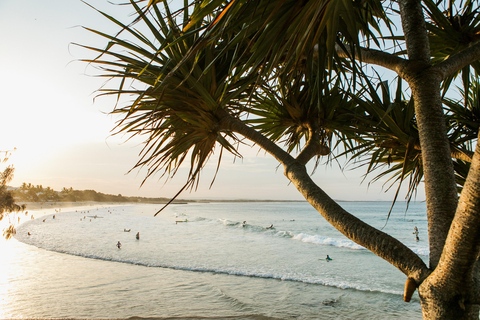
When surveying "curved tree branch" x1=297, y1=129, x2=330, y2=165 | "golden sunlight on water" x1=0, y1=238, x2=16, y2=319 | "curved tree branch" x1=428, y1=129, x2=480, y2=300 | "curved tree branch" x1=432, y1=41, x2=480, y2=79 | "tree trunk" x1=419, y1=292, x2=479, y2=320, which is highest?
"curved tree branch" x1=432, y1=41, x2=480, y2=79

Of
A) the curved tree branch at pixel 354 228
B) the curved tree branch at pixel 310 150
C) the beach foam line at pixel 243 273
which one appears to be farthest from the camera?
the beach foam line at pixel 243 273

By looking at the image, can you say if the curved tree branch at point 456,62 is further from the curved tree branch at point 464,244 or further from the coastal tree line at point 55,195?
the coastal tree line at point 55,195

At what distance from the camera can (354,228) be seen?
1074mm

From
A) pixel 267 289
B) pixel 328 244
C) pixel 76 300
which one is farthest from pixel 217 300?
pixel 328 244

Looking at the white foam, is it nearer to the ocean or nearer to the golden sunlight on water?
the ocean

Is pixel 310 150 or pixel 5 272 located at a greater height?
pixel 310 150

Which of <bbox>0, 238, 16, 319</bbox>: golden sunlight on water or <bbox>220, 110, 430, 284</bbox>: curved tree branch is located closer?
<bbox>220, 110, 430, 284</bbox>: curved tree branch

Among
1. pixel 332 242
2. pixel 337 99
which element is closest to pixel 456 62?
pixel 337 99

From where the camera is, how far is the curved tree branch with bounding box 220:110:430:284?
0.98m

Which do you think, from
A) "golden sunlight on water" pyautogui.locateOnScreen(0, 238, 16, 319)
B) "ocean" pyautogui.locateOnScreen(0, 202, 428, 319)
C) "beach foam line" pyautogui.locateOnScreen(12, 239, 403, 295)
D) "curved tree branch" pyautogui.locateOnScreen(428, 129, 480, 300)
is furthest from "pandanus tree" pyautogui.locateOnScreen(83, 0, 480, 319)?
"beach foam line" pyautogui.locateOnScreen(12, 239, 403, 295)

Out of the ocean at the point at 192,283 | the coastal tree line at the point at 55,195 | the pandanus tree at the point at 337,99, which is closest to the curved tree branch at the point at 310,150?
the pandanus tree at the point at 337,99

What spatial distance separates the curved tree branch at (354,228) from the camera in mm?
983

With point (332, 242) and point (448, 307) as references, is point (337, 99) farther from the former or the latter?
point (332, 242)

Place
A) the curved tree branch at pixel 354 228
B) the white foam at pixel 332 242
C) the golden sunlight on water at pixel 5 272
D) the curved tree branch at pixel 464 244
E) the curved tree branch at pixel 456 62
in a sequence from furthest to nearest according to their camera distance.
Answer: the white foam at pixel 332 242 → the golden sunlight on water at pixel 5 272 → the curved tree branch at pixel 456 62 → the curved tree branch at pixel 354 228 → the curved tree branch at pixel 464 244
